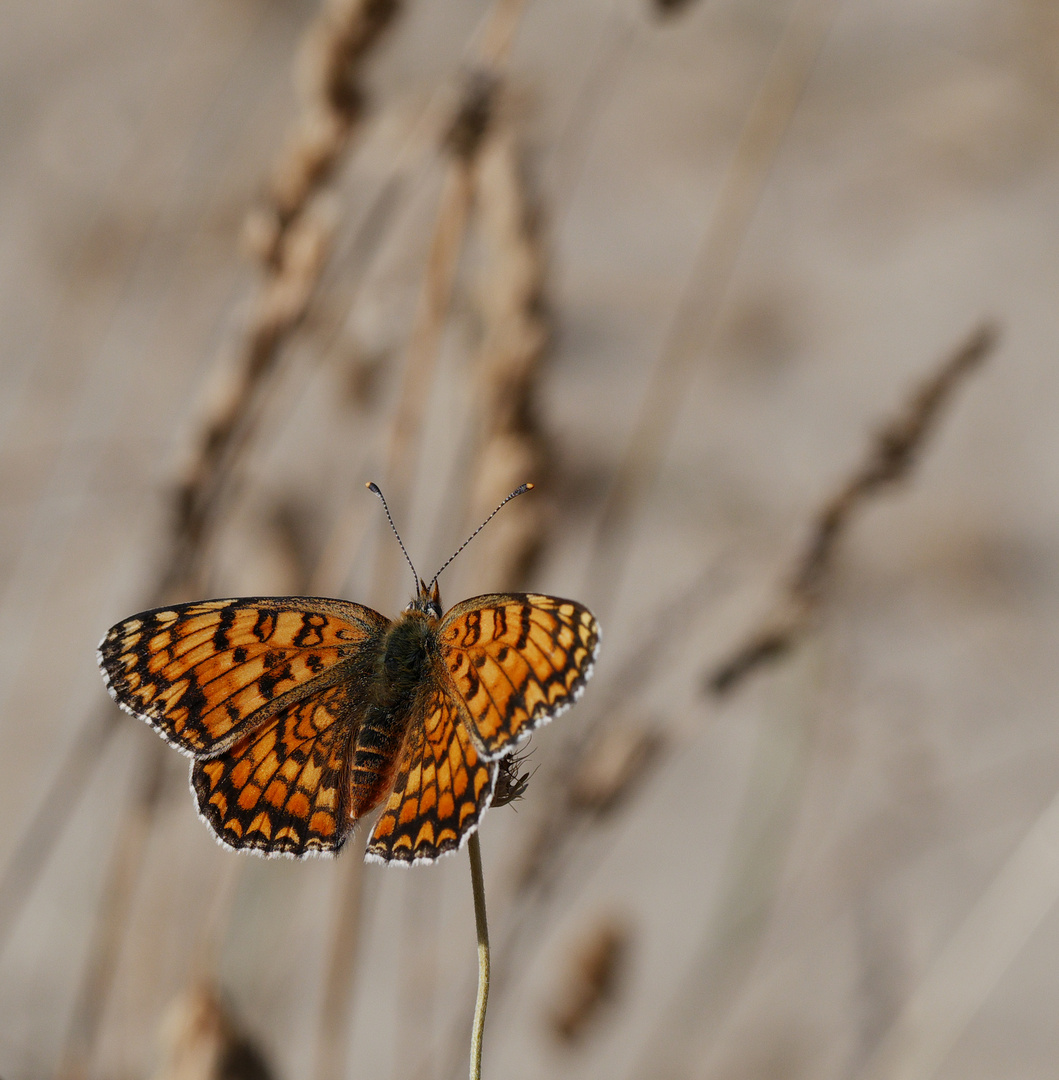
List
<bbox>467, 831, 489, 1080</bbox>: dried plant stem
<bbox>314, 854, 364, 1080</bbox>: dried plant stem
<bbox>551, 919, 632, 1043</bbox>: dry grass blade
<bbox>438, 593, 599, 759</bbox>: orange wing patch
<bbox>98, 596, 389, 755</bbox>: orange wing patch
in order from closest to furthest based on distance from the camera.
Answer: <bbox>467, 831, 489, 1080</bbox>: dried plant stem, <bbox>438, 593, 599, 759</bbox>: orange wing patch, <bbox>98, 596, 389, 755</bbox>: orange wing patch, <bbox>314, 854, 364, 1080</bbox>: dried plant stem, <bbox>551, 919, 632, 1043</bbox>: dry grass blade

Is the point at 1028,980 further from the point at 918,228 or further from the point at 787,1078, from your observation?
the point at 918,228

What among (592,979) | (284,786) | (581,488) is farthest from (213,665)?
(581,488)

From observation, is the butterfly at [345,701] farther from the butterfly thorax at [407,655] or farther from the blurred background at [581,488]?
the blurred background at [581,488]

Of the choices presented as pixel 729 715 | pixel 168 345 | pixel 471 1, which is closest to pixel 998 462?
pixel 729 715

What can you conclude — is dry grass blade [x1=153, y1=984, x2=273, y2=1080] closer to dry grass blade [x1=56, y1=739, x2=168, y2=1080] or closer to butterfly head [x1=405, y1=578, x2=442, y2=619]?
dry grass blade [x1=56, y1=739, x2=168, y2=1080]

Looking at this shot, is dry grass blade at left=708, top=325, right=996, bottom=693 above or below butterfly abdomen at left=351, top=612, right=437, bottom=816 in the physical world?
above

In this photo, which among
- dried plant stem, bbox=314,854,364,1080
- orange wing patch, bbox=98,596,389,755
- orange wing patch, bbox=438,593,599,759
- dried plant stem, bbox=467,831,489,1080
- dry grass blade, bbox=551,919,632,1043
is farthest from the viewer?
dry grass blade, bbox=551,919,632,1043

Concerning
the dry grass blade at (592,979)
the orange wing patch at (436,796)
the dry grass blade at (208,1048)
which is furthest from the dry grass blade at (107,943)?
the dry grass blade at (592,979)

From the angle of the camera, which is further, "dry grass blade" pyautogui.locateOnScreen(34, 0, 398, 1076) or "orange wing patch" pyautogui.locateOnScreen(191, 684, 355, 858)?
"dry grass blade" pyautogui.locateOnScreen(34, 0, 398, 1076)

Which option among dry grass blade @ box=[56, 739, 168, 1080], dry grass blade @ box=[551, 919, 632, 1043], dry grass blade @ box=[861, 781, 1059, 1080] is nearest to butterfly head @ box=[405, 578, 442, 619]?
dry grass blade @ box=[56, 739, 168, 1080]
